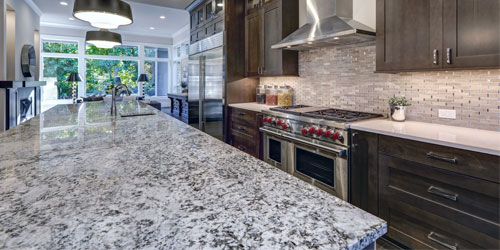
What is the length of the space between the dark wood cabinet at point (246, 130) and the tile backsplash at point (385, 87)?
2.23 ft

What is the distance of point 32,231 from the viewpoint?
49cm

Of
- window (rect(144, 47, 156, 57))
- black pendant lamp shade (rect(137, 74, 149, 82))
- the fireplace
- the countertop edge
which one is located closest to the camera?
the countertop edge

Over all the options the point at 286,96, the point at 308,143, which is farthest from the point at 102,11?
the point at 286,96

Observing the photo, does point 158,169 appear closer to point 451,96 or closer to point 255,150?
point 451,96

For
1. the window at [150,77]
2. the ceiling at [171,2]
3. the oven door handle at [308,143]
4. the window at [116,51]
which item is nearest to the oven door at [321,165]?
the oven door handle at [308,143]

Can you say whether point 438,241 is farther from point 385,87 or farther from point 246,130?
point 246,130

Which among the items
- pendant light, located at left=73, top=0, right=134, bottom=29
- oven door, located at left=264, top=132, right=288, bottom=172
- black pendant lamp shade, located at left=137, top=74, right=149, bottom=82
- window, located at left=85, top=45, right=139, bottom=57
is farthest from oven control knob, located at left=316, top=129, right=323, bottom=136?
window, located at left=85, top=45, right=139, bottom=57

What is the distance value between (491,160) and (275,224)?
1.42 metres

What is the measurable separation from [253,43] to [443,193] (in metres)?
2.88

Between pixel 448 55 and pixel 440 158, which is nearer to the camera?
pixel 440 158

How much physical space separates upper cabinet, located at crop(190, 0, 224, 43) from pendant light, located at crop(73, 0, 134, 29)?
66.6 inches

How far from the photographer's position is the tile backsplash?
6.02ft

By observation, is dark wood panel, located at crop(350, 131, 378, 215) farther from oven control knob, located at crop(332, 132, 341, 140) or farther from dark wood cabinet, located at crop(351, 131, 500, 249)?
oven control knob, located at crop(332, 132, 341, 140)

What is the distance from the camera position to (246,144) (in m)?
3.54
